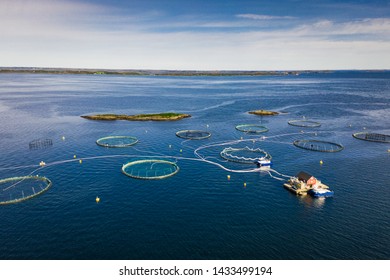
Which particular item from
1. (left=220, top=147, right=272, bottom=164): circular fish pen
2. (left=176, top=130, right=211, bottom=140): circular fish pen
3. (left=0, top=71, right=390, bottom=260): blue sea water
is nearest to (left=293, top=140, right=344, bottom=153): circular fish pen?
(left=0, top=71, right=390, bottom=260): blue sea water

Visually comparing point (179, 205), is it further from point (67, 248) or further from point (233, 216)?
point (67, 248)

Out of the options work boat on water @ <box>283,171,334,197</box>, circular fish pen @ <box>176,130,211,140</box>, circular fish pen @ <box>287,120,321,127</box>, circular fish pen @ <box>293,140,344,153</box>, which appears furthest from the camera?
circular fish pen @ <box>287,120,321,127</box>

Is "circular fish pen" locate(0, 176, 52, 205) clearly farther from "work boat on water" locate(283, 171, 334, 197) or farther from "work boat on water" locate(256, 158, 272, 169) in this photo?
"work boat on water" locate(283, 171, 334, 197)

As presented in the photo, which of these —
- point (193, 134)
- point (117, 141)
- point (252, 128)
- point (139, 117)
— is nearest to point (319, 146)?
point (252, 128)

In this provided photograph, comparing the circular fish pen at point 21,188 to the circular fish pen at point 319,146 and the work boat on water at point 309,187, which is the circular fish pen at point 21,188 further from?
the circular fish pen at point 319,146

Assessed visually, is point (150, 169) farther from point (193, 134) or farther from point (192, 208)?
point (193, 134)

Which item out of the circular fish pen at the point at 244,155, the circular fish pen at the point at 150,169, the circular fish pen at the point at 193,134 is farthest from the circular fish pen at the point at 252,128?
the circular fish pen at the point at 150,169
